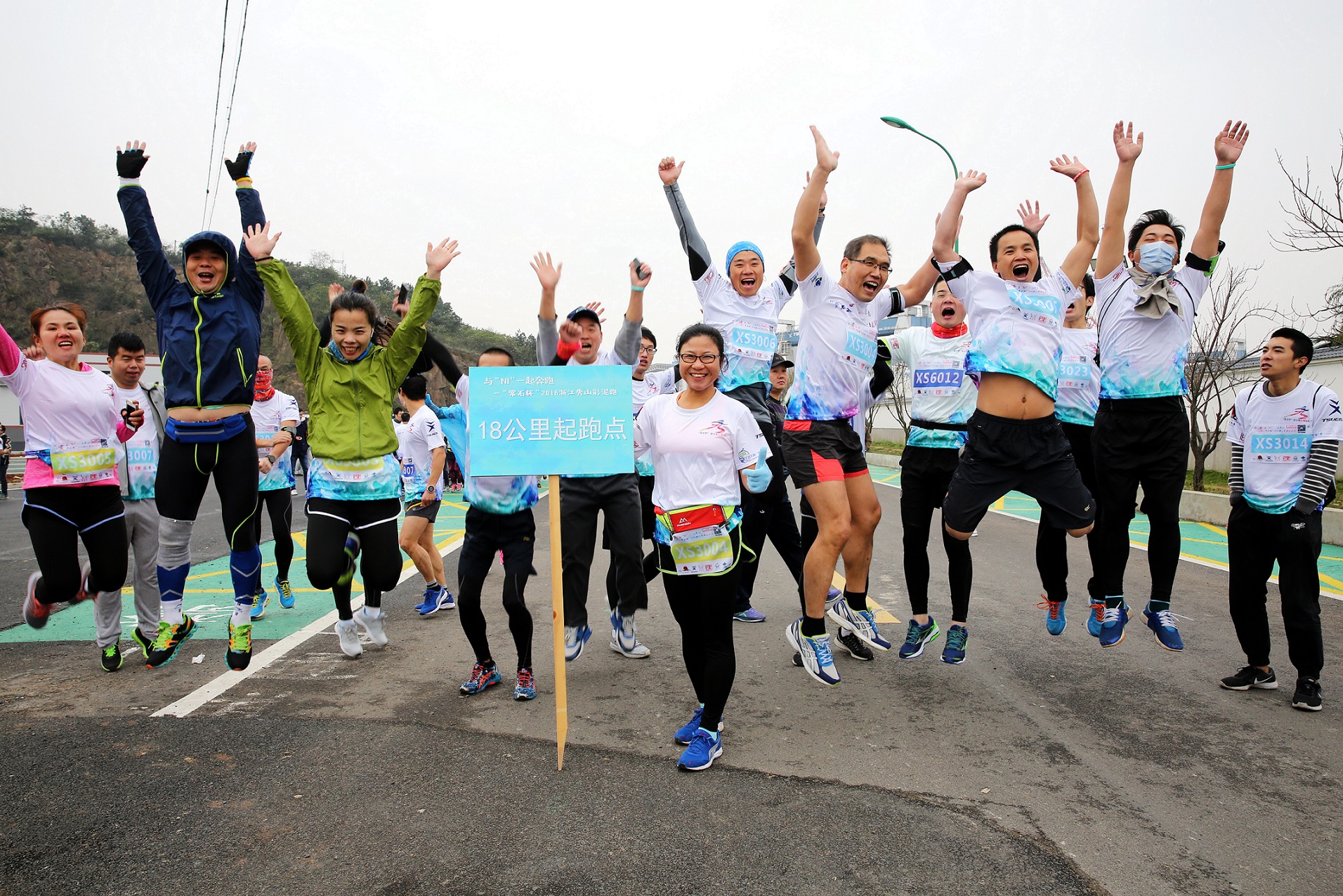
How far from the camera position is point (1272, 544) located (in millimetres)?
5121

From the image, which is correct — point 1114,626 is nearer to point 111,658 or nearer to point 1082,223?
point 1082,223

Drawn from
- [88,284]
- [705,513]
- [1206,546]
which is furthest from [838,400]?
[88,284]

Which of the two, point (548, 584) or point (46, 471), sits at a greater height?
point (46, 471)

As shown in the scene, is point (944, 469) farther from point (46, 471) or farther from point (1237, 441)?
point (46, 471)

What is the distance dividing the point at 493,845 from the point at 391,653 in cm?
308

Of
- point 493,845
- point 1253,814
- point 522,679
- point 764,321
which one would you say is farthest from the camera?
point 764,321

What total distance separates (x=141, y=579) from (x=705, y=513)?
4299mm

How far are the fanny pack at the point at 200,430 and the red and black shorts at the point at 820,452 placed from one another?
3.27 meters

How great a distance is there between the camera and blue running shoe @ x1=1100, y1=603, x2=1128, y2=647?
5062 millimetres

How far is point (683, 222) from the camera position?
247 inches

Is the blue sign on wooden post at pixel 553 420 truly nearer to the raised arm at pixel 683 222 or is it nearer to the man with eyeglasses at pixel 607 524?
the man with eyeglasses at pixel 607 524

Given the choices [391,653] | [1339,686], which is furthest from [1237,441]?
[391,653]

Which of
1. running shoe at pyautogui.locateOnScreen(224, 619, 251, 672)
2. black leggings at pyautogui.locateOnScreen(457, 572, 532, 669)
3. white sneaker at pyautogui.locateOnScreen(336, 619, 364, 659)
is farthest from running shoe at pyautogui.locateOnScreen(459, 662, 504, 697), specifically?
running shoe at pyautogui.locateOnScreen(224, 619, 251, 672)

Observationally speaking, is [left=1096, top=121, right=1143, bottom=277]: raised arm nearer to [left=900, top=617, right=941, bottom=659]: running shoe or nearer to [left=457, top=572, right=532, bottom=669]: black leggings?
[left=900, top=617, right=941, bottom=659]: running shoe
